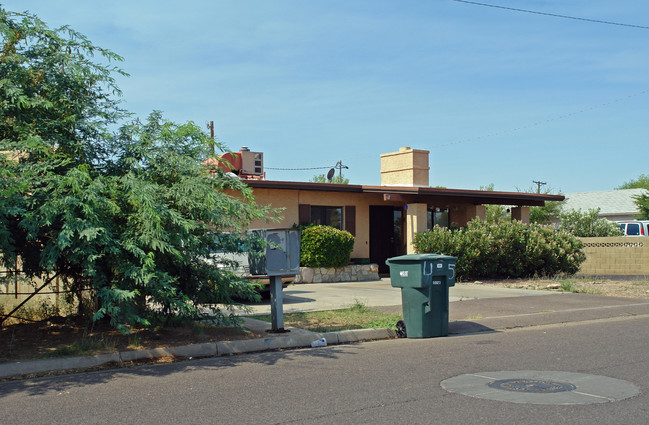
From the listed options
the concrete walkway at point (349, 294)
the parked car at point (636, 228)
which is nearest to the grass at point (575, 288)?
the concrete walkway at point (349, 294)

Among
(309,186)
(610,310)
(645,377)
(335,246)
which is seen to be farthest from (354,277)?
(645,377)

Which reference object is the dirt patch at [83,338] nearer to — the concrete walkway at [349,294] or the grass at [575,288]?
the concrete walkway at [349,294]

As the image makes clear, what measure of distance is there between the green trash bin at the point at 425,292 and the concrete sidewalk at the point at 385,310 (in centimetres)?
47

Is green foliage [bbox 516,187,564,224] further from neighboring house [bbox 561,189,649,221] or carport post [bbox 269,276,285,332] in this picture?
carport post [bbox 269,276,285,332]

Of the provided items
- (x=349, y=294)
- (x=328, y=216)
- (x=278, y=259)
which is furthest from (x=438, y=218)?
(x=278, y=259)

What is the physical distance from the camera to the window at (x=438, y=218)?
24.2 metres

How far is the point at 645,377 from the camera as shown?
7.04 meters

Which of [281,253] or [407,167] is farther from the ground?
[407,167]

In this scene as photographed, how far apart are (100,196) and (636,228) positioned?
27189 millimetres

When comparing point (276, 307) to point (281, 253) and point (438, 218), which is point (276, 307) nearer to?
point (281, 253)

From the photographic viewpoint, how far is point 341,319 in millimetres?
11422

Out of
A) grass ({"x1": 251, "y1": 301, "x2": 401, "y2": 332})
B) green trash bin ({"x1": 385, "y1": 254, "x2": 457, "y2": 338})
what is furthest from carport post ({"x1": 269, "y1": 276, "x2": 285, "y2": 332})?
green trash bin ({"x1": 385, "y1": 254, "x2": 457, "y2": 338})

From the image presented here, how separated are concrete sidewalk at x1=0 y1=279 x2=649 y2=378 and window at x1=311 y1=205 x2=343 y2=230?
9.03 ft

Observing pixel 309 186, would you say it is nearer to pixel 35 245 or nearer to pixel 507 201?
pixel 507 201
